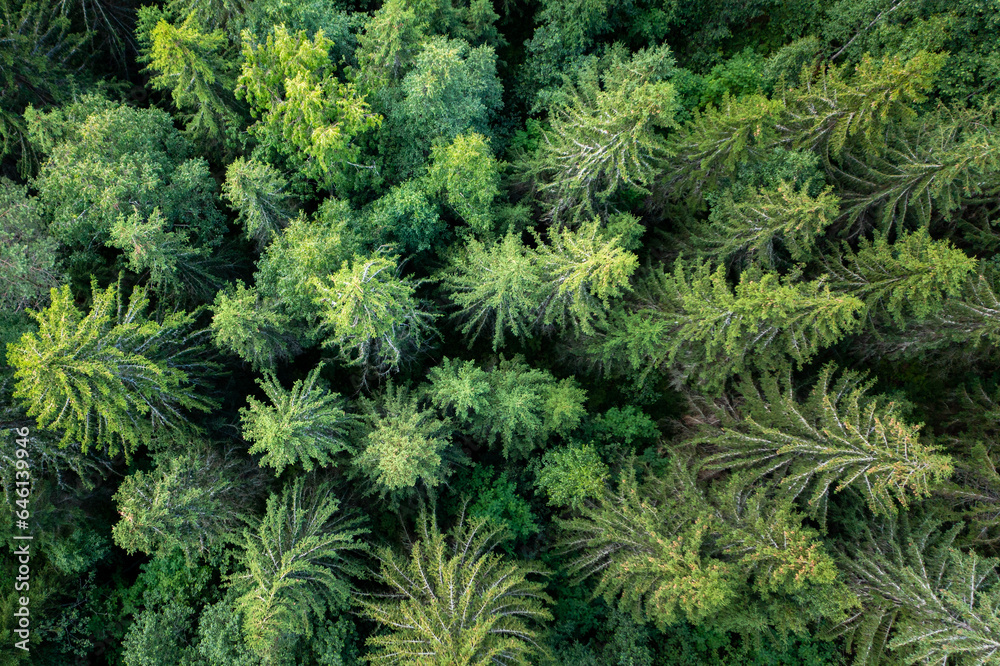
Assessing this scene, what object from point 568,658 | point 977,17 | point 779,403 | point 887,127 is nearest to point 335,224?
point 779,403

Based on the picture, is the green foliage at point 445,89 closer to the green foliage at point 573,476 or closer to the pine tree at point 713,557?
the green foliage at point 573,476

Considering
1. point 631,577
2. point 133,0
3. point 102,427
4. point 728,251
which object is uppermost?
point 133,0

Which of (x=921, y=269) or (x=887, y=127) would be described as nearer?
(x=921, y=269)

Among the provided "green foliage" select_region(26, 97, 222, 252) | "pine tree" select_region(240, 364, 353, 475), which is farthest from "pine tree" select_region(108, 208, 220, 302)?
"pine tree" select_region(240, 364, 353, 475)

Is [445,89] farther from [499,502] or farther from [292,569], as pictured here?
[292,569]

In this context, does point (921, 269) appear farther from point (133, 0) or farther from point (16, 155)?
point (16, 155)

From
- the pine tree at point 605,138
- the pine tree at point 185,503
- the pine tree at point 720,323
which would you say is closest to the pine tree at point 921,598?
the pine tree at point 720,323

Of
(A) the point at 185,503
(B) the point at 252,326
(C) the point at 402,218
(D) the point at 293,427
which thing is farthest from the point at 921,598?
(A) the point at 185,503
